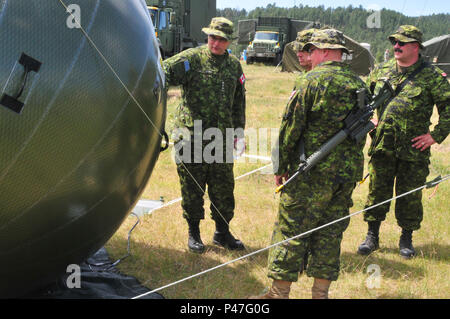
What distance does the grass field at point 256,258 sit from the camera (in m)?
3.83

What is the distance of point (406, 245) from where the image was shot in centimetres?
457

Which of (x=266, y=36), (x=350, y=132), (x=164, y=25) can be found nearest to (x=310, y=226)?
(x=350, y=132)

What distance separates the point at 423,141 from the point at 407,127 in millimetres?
197

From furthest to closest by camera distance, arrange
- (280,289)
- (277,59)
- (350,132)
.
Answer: (277,59) → (280,289) → (350,132)

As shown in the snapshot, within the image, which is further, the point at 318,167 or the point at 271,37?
the point at 271,37

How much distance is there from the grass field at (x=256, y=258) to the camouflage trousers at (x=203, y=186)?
1.45 feet

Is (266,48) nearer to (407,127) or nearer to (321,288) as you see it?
(407,127)

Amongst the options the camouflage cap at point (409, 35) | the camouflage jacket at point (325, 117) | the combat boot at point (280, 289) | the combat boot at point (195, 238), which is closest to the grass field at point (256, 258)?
the combat boot at point (195, 238)

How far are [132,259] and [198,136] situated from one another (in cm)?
131

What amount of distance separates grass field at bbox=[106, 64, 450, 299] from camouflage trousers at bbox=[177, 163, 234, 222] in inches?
17.4

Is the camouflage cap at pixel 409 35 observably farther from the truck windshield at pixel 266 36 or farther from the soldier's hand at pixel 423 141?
the truck windshield at pixel 266 36

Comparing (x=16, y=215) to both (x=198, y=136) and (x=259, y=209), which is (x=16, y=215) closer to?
(x=198, y=136)

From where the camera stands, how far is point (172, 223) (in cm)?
503
